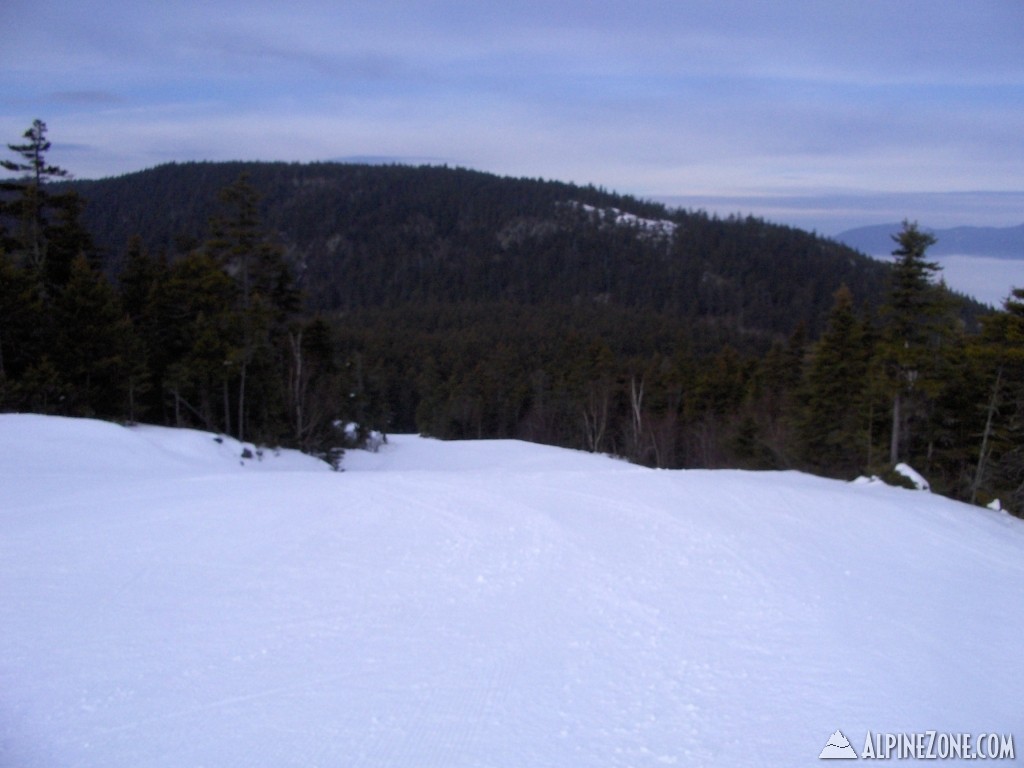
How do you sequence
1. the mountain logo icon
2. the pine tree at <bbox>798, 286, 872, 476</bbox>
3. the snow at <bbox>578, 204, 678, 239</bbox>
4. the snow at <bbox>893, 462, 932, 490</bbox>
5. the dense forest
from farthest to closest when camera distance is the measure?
the snow at <bbox>578, 204, 678, 239</bbox> < the pine tree at <bbox>798, 286, 872, 476</bbox> < the dense forest < the snow at <bbox>893, 462, 932, 490</bbox> < the mountain logo icon

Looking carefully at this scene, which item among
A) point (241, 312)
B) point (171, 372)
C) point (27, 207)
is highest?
point (27, 207)

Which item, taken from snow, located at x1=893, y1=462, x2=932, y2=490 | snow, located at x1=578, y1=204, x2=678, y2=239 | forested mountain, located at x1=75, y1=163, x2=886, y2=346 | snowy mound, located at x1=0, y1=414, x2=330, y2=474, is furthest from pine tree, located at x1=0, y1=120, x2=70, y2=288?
snow, located at x1=578, y1=204, x2=678, y2=239

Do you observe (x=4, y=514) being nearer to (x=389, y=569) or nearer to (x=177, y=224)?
(x=389, y=569)

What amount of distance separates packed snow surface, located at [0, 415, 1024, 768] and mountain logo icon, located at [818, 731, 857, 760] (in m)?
0.04

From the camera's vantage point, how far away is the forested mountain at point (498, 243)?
115875 mm

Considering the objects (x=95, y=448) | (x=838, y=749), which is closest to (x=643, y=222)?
(x=95, y=448)

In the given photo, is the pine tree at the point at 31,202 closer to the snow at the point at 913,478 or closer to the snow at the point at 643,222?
the snow at the point at 913,478

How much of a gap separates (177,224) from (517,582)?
128135 mm

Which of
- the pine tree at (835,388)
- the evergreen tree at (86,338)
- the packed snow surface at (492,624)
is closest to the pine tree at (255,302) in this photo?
the evergreen tree at (86,338)

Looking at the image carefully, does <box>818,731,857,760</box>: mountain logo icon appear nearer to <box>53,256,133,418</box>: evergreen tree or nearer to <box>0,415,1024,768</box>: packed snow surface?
<box>0,415,1024,768</box>: packed snow surface

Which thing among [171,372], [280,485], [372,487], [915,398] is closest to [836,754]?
[372,487]

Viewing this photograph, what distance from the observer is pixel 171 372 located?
2381 centimetres
